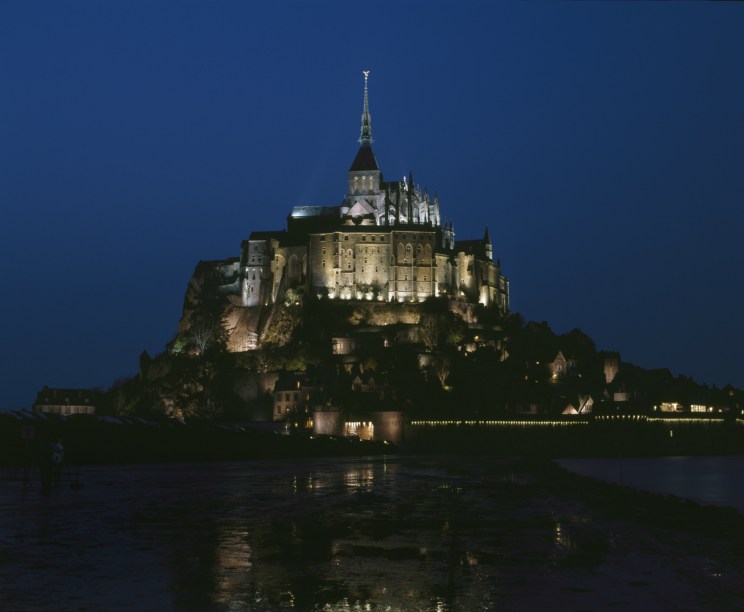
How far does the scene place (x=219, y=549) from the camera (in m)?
19.1

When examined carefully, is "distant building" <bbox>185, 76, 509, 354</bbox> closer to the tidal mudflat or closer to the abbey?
the abbey

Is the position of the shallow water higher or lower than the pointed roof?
lower

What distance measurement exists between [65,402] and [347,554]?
108m

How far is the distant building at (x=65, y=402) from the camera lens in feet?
389

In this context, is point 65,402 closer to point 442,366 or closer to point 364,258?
point 364,258

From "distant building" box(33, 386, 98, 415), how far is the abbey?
75.3ft

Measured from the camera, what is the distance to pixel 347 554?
18.8 meters

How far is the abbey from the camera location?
121m

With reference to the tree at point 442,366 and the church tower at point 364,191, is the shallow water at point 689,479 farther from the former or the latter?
the church tower at point 364,191

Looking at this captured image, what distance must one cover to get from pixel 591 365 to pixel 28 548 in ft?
339

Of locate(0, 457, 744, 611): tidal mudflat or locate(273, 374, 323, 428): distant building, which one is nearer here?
locate(0, 457, 744, 611): tidal mudflat

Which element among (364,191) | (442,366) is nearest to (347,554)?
(442,366)

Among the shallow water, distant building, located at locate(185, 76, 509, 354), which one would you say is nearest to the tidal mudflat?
the shallow water

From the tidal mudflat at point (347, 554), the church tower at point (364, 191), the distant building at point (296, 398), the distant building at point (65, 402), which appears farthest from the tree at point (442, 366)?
the tidal mudflat at point (347, 554)
